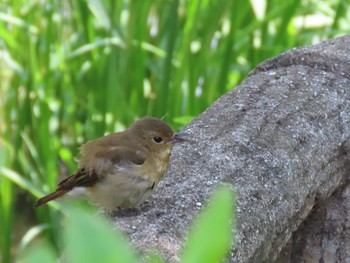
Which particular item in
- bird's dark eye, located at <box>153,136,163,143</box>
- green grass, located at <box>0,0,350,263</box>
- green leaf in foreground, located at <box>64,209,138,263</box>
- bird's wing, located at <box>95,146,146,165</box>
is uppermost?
green leaf in foreground, located at <box>64,209,138,263</box>

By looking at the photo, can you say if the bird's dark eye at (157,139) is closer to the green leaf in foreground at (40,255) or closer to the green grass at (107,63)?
the green grass at (107,63)

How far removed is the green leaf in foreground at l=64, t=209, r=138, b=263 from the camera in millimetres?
390

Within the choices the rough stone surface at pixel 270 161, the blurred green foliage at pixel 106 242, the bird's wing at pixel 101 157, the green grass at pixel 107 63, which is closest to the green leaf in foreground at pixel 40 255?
the blurred green foliage at pixel 106 242

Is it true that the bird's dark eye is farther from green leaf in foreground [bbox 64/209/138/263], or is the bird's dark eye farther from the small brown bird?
green leaf in foreground [bbox 64/209/138/263]

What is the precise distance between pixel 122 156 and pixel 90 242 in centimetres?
183

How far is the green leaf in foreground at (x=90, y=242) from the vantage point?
0.39 meters

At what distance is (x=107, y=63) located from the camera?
12.9ft

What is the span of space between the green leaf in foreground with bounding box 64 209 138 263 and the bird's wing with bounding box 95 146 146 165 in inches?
70.8

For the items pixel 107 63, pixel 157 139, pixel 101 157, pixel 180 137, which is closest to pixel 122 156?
pixel 101 157

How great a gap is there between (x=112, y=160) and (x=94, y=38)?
1974 mm

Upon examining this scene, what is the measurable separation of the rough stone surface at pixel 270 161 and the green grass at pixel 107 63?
58.1 inches

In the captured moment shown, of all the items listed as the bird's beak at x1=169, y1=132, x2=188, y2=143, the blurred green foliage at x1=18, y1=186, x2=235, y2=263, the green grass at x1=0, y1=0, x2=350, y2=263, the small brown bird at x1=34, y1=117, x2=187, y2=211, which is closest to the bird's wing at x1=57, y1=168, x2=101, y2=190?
the small brown bird at x1=34, y1=117, x2=187, y2=211

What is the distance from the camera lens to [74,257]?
15.4 inches

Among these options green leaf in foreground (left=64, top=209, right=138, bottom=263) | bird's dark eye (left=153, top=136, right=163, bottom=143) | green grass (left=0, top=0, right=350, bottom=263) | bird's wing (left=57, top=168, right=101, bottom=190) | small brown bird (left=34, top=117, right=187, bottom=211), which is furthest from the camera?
green grass (left=0, top=0, right=350, bottom=263)
